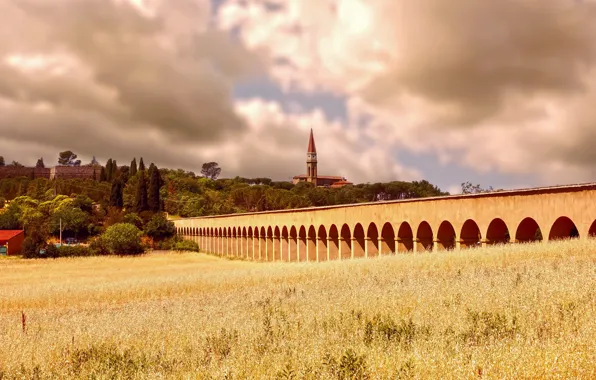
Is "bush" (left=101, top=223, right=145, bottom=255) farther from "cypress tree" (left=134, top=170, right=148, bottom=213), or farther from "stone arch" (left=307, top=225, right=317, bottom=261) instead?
"stone arch" (left=307, top=225, right=317, bottom=261)

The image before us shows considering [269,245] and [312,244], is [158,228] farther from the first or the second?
[312,244]

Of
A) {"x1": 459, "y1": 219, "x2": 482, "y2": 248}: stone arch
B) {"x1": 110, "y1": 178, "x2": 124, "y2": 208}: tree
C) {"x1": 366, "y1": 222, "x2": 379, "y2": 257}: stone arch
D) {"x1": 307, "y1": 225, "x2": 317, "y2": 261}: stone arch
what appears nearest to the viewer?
{"x1": 459, "y1": 219, "x2": 482, "y2": 248}: stone arch

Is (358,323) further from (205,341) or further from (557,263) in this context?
(557,263)

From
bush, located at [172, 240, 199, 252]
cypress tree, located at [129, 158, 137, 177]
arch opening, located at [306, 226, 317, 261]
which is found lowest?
bush, located at [172, 240, 199, 252]

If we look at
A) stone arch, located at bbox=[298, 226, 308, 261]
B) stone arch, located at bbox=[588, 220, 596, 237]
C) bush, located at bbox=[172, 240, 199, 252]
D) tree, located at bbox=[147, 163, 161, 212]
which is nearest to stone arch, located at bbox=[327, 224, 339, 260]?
stone arch, located at bbox=[298, 226, 308, 261]

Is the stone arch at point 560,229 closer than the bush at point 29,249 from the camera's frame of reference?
Yes

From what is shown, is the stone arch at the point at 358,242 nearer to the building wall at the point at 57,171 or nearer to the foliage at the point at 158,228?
the foliage at the point at 158,228

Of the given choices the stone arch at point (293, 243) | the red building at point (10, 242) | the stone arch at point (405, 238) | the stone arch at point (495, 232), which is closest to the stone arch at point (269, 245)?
the stone arch at point (293, 243)

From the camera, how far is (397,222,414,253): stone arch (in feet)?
110

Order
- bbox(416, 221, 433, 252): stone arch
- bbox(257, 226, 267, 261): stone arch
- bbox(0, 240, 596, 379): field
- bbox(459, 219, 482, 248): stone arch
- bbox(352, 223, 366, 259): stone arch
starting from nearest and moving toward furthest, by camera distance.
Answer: bbox(0, 240, 596, 379): field < bbox(459, 219, 482, 248): stone arch < bbox(416, 221, 433, 252): stone arch < bbox(352, 223, 366, 259): stone arch < bbox(257, 226, 267, 261): stone arch

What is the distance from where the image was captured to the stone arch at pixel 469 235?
28.0 metres

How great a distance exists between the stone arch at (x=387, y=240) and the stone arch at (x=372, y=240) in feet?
2.33

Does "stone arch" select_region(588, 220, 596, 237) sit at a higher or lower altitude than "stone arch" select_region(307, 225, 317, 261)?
higher

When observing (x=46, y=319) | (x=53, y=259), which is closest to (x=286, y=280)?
(x=46, y=319)
